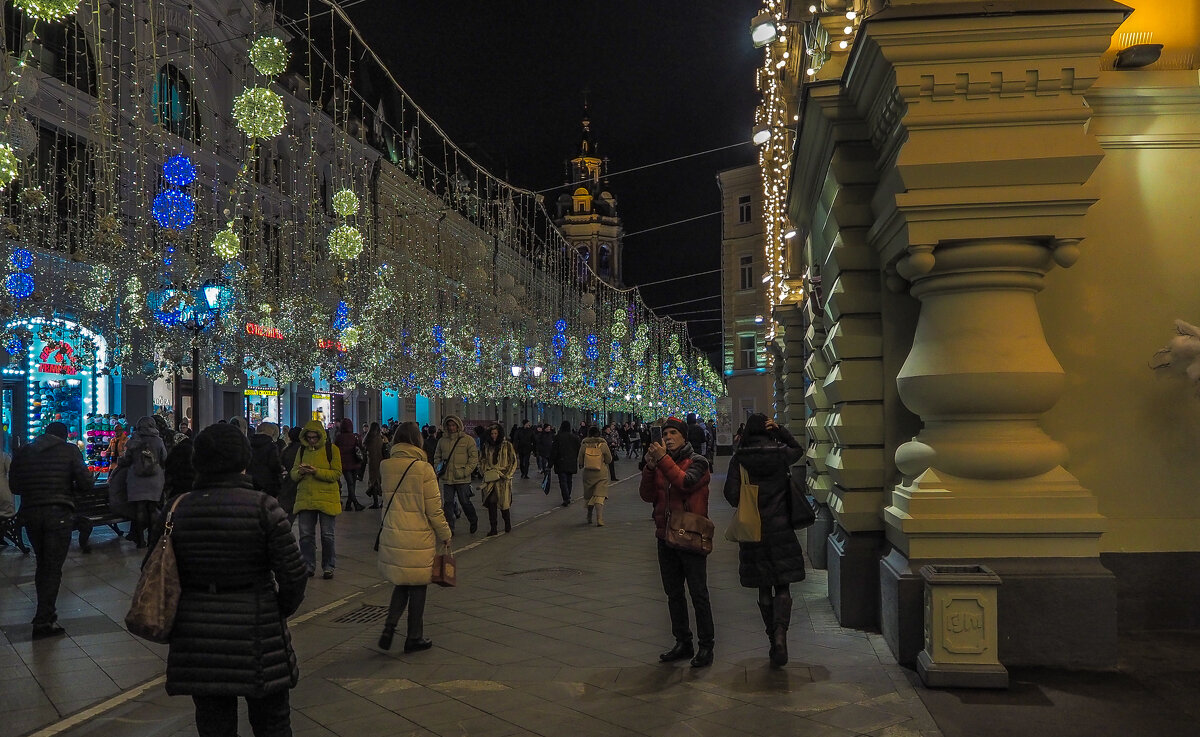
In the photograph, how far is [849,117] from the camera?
8328 millimetres

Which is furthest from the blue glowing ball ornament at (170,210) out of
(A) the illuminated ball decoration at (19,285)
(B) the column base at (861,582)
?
(B) the column base at (861,582)

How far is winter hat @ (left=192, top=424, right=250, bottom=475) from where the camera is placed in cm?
429

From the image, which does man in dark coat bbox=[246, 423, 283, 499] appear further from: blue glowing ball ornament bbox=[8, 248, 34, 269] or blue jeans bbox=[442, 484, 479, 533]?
blue glowing ball ornament bbox=[8, 248, 34, 269]

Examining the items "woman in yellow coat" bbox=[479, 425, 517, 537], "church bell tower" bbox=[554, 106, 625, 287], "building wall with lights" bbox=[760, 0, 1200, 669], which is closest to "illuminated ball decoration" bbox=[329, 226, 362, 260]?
"woman in yellow coat" bbox=[479, 425, 517, 537]

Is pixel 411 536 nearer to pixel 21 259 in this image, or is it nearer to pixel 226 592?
pixel 226 592

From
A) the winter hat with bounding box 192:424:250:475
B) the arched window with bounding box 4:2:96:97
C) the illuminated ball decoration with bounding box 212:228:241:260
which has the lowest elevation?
the winter hat with bounding box 192:424:250:475

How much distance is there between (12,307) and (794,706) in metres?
18.3

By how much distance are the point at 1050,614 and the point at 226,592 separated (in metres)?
5.26

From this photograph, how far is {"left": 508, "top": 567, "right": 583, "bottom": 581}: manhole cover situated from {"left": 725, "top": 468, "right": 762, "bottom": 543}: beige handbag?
15.9 ft

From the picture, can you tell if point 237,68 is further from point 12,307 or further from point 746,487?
point 746,487

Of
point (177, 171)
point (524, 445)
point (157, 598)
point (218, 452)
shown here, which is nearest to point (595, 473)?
point (177, 171)

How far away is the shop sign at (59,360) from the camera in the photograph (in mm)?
23500

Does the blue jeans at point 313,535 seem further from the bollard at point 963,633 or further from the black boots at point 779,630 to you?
the bollard at point 963,633

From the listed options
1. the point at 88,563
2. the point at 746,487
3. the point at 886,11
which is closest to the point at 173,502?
the point at 746,487
